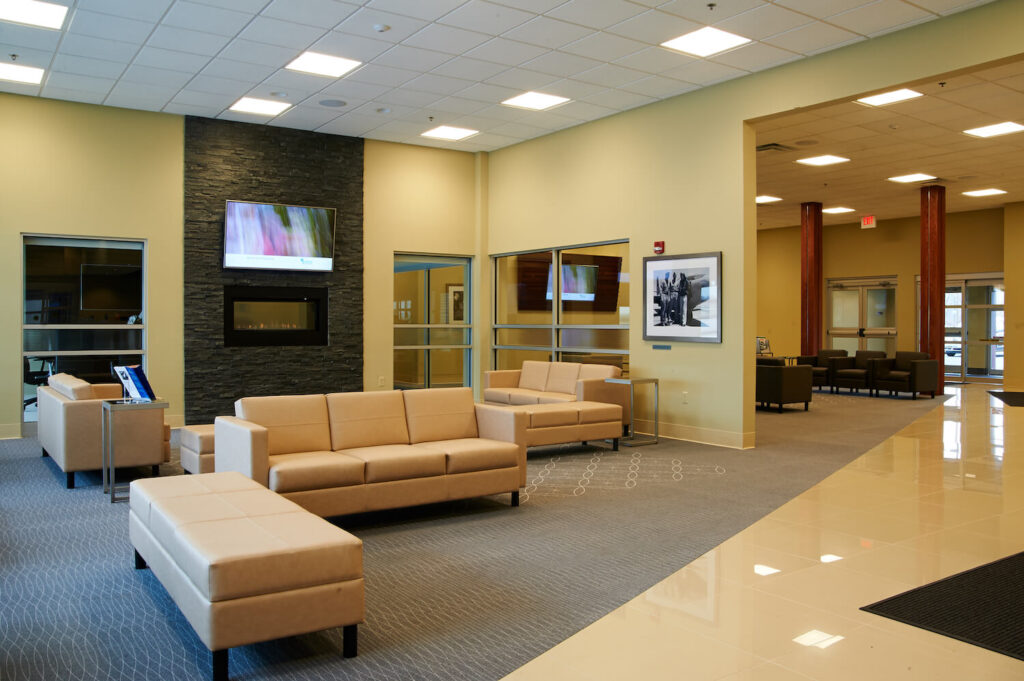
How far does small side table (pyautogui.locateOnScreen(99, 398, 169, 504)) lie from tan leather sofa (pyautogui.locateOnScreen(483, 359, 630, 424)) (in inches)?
172

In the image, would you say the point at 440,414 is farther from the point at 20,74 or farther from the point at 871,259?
the point at 871,259

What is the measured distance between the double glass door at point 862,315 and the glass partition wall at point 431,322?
11589mm

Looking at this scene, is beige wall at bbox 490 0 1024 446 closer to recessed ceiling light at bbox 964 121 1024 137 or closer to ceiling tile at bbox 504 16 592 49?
ceiling tile at bbox 504 16 592 49

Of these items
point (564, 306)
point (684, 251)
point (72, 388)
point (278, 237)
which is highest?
point (278, 237)

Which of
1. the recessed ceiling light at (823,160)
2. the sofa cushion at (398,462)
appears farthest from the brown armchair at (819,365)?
the sofa cushion at (398,462)

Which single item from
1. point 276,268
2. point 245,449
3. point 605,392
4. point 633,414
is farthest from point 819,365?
point 245,449

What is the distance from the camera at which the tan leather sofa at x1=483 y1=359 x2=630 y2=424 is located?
29.3 ft

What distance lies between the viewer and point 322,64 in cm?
812

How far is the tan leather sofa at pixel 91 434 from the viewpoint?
6270mm

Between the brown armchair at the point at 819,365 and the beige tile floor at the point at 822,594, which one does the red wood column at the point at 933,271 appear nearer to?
the brown armchair at the point at 819,365

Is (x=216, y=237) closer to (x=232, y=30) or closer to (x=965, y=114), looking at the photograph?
(x=232, y=30)

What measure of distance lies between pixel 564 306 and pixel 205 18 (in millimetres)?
6047

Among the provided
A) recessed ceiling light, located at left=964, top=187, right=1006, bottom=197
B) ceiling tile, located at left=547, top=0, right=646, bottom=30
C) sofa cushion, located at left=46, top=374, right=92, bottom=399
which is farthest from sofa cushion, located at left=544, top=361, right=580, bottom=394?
recessed ceiling light, located at left=964, top=187, right=1006, bottom=197

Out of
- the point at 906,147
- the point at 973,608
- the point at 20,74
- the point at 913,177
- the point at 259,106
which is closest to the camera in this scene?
the point at 973,608
